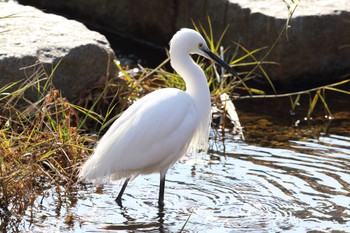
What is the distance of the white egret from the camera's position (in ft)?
17.2

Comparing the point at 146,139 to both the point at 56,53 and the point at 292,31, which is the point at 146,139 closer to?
the point at 56,53

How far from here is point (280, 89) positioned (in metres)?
7.98

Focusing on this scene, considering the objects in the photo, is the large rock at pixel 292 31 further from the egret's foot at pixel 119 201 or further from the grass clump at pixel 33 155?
the egret's foot at pixel 119 201

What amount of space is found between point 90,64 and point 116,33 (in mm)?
2778

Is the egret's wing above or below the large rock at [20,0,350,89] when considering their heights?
below

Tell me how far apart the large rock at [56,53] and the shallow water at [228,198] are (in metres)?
1.05

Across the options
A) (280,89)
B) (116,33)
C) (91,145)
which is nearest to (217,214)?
(91,145)

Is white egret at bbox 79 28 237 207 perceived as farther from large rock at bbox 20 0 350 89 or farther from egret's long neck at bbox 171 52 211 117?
large rock at bbox 20 0 350 89

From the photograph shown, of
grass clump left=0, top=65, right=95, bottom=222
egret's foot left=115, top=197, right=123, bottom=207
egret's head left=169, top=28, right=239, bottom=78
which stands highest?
egret's head left=169, top=28, right=239, bottom=78

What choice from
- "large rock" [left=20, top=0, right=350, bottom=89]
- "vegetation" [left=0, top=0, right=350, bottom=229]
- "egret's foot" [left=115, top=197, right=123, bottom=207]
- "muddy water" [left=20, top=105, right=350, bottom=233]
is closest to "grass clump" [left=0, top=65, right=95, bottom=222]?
"vegetation" [left=0, top=0, right=350, bottom=229]

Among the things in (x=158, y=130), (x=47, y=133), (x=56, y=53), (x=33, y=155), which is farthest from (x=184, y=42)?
(x=56, y=53)

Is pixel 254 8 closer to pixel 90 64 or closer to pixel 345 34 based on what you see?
pixel 345 34

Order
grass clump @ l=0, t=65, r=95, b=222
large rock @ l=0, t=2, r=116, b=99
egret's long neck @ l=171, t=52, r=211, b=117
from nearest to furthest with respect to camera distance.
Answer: grass clump @ l=0, t=65, r=95, b=222
egret's long neck @ l=171, t=52, r=211, b=117
large rock @ l=0, t=2, r=116, b=99

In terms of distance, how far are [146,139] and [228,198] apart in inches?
27.2
